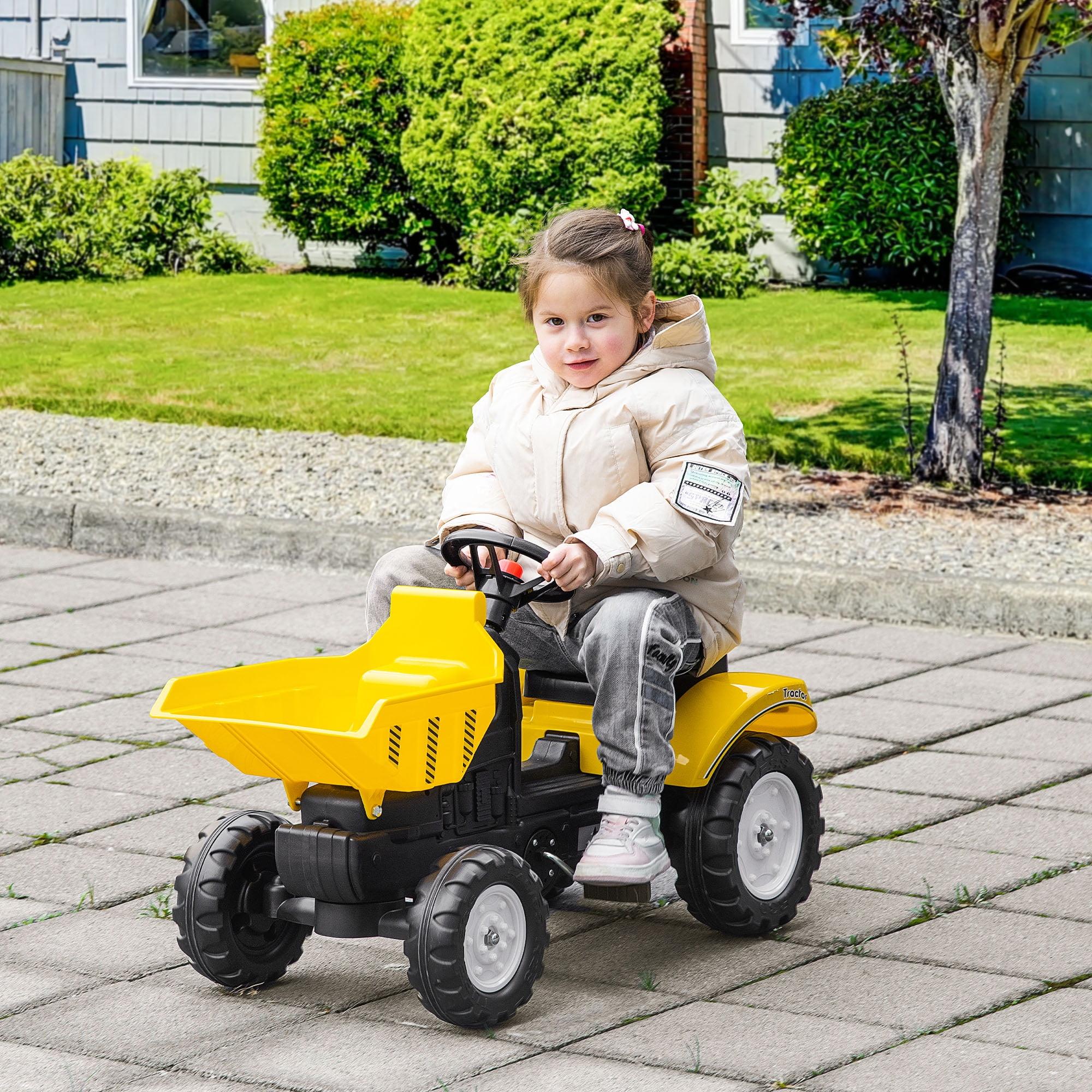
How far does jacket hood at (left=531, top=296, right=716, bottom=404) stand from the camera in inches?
135

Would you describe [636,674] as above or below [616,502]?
below

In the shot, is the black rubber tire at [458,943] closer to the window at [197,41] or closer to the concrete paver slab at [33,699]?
the concrete paver slab at [33,699]

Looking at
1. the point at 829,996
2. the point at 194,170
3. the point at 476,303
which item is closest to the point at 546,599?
the point at 829,996

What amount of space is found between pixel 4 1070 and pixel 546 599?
1249mm

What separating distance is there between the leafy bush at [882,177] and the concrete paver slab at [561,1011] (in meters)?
10.9

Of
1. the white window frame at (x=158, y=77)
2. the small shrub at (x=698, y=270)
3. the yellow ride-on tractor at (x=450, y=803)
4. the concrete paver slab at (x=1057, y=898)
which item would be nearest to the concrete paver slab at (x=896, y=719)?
the concrete paver slab at (x=1057, y=898)

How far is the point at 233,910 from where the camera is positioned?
3.12 metres

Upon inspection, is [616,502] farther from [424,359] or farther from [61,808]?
[424,359]

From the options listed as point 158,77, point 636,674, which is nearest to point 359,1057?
point 636,674

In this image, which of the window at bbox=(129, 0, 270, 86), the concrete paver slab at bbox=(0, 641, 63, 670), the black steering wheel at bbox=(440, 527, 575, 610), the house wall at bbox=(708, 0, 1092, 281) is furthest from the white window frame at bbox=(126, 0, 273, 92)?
the black steering wheel at bbox=(440, 527, 575, 610)

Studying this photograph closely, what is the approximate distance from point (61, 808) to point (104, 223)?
451 inches

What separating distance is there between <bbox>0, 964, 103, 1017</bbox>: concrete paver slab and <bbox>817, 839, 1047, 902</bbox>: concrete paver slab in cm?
155

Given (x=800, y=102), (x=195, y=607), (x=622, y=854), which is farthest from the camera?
(x=800, y=102)

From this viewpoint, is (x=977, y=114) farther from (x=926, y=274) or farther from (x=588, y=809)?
(x=926, y=274)
